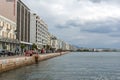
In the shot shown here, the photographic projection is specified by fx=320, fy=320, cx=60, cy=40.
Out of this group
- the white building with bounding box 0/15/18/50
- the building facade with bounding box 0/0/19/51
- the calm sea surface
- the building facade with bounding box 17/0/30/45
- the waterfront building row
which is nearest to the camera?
the calm sea surface

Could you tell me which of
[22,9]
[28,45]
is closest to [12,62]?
[22,9]

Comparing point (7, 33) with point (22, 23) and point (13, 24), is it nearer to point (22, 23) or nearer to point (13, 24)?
point (13, 24)

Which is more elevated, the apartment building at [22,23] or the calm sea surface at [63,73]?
the apartment building at [22,23]

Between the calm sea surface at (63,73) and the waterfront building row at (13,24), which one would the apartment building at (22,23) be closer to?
the waterfront building row at (13,24)

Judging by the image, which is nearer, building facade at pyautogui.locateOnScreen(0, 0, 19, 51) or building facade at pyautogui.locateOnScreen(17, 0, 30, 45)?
building facade at pyautogui.locateOnScreen(0, 0, 19, 51)

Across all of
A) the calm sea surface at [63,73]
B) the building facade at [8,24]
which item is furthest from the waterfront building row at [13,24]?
the calm sea surface at [63,73]

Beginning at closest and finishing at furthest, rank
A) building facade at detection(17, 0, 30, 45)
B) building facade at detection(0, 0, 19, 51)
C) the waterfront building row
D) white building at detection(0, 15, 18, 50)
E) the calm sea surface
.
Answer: the calm sea surface → white building at detection(0, 15, 18, 50) → building facade at detection(0, 0, 19, 51) → the waterfront building row → building facade at detection(17, 0, 30, 45)

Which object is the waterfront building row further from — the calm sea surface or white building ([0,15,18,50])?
the calm sea surface

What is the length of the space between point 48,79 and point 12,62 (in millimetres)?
16793

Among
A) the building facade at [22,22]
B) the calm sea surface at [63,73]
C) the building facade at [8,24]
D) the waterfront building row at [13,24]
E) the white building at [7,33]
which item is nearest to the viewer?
the calm sea surface at [63,73]

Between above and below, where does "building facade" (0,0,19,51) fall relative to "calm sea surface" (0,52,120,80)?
above

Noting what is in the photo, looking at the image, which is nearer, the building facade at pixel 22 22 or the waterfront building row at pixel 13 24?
the waterfront building row at pixel 13 24

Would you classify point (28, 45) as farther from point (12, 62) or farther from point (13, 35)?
point (12, 62)

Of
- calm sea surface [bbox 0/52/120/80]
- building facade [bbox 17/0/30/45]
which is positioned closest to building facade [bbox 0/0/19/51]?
building facade [bbox 17/0/30/45]
